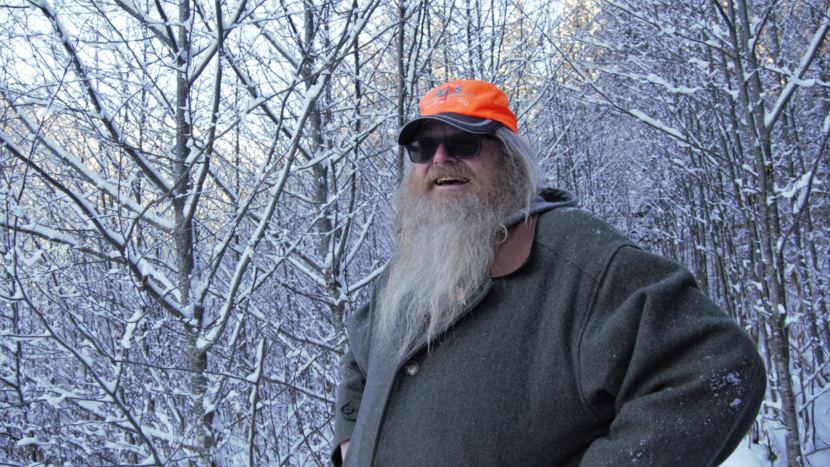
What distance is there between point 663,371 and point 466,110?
3.32 ft

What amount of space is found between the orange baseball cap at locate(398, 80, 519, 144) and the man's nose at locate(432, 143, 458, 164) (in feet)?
0.29

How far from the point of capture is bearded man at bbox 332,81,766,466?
120cm

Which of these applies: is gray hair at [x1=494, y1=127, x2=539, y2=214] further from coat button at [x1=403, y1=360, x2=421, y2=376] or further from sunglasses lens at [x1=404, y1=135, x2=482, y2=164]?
coat button at [x1=403, y1=360, x2=421, y2=376]

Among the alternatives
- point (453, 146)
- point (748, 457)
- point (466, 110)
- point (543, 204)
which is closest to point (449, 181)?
point (453, 146)

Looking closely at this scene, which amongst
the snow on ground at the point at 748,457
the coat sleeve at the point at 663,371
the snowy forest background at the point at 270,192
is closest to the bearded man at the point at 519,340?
the coat sleeve at the point at 663,371

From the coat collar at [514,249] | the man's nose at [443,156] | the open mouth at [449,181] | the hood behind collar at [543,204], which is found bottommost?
the coat collar at [514,249]

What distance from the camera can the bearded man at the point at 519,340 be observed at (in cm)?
120

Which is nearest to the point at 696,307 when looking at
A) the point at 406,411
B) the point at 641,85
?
the point at 406,411

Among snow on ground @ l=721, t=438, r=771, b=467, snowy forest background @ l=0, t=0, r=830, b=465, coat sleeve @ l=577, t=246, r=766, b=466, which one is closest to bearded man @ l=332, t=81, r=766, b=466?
coat sleeve @ l=577, t=246, r=766, b=466

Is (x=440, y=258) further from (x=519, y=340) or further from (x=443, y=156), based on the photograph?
(x=519, y=340)

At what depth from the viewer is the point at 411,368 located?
161 cm

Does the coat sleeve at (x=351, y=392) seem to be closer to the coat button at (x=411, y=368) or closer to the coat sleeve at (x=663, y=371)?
the coat button at (x=411, y=368)

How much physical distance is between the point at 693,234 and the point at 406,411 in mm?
6531

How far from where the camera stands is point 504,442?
1352 millimetres
